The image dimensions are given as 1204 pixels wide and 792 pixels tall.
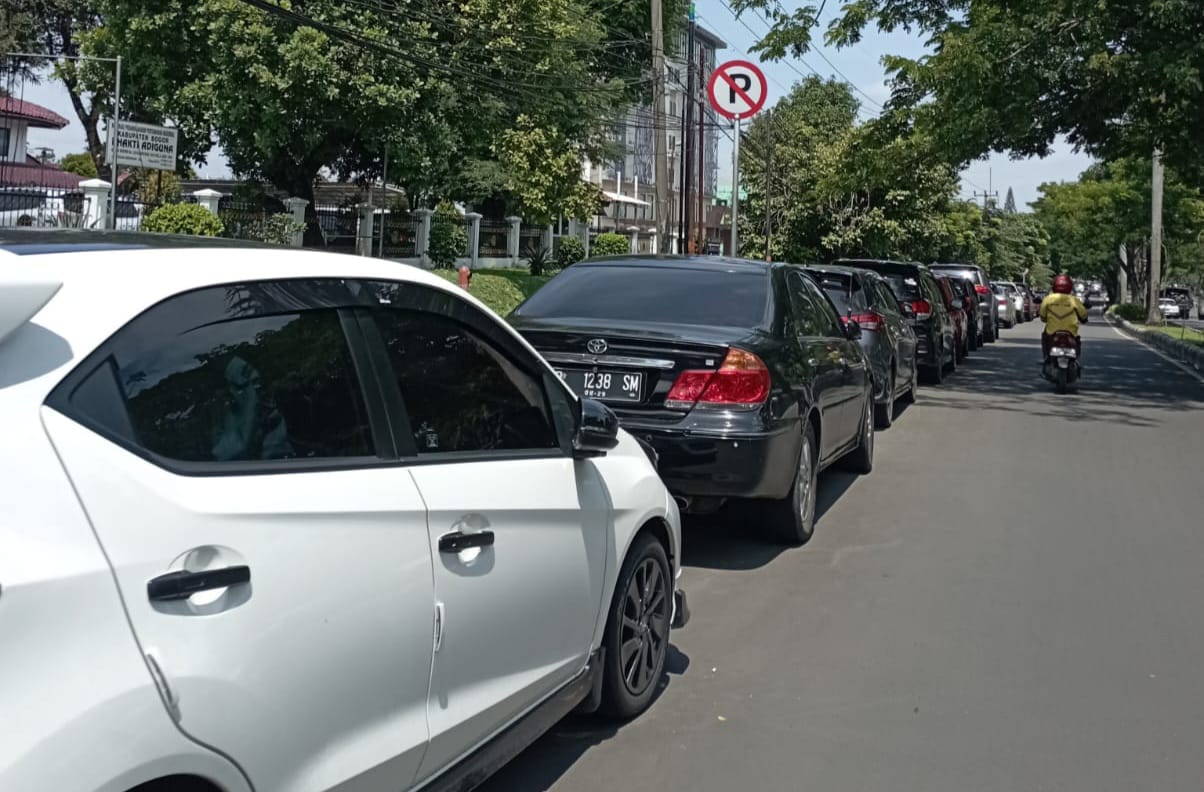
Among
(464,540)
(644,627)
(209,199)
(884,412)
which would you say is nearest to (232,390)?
(464,540)

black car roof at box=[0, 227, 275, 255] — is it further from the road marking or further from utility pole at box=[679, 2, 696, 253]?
utility pole at box=[679, 2, 696, 253]

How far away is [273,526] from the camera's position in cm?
246

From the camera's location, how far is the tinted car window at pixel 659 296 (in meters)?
7.09

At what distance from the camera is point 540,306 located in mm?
7293

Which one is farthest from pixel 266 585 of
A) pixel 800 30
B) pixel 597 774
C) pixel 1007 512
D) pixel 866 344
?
pixel 800 30

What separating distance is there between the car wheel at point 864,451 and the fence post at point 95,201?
1696 centimetres

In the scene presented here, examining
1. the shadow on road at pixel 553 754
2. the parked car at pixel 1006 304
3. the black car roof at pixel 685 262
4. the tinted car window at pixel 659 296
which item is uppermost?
the parked car at pixel 1006 304

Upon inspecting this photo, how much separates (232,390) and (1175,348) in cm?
2822

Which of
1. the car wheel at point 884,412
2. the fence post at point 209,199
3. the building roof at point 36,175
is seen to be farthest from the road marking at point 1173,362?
the building roof at point 36,175

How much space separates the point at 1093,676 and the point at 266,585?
3.92 metres

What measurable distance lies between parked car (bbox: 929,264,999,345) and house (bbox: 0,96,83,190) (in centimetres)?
3260

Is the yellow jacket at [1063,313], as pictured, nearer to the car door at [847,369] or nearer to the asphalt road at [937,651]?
the asphalt road at [937,651]

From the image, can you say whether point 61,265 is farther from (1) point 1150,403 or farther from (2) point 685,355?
(1) point 1150,403

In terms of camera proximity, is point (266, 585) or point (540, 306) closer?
point (266, 585)
